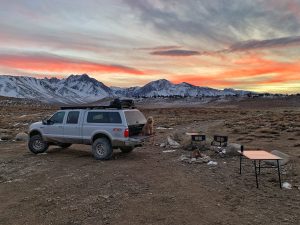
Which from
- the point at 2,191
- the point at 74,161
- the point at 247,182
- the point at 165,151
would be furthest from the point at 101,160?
the point at 247,182

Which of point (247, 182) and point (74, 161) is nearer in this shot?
point (247, 182)

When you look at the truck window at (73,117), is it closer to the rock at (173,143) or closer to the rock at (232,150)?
the rock at (173,143)

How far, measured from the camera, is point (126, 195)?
10500 millimetres

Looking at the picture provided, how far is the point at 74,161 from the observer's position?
53.4 feet

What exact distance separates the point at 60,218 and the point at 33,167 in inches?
271

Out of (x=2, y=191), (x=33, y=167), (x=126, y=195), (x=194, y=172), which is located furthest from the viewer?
(x=33, y=167)

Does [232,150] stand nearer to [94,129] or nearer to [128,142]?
[128,142]

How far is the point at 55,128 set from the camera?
18.1 metres

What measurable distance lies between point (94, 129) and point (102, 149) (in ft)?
3.24

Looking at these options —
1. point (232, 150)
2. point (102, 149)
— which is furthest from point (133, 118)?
Answer: point (232, 150)

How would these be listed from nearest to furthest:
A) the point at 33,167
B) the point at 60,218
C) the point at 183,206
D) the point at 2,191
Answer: the point at 60,218
the point at 183,206
the point at 2,191
the point at 33,167

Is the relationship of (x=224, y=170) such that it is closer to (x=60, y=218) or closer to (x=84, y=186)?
(x=84, y=186)

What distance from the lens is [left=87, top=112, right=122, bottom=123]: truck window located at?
1616cm

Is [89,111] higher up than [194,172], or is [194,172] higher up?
[89,111]
